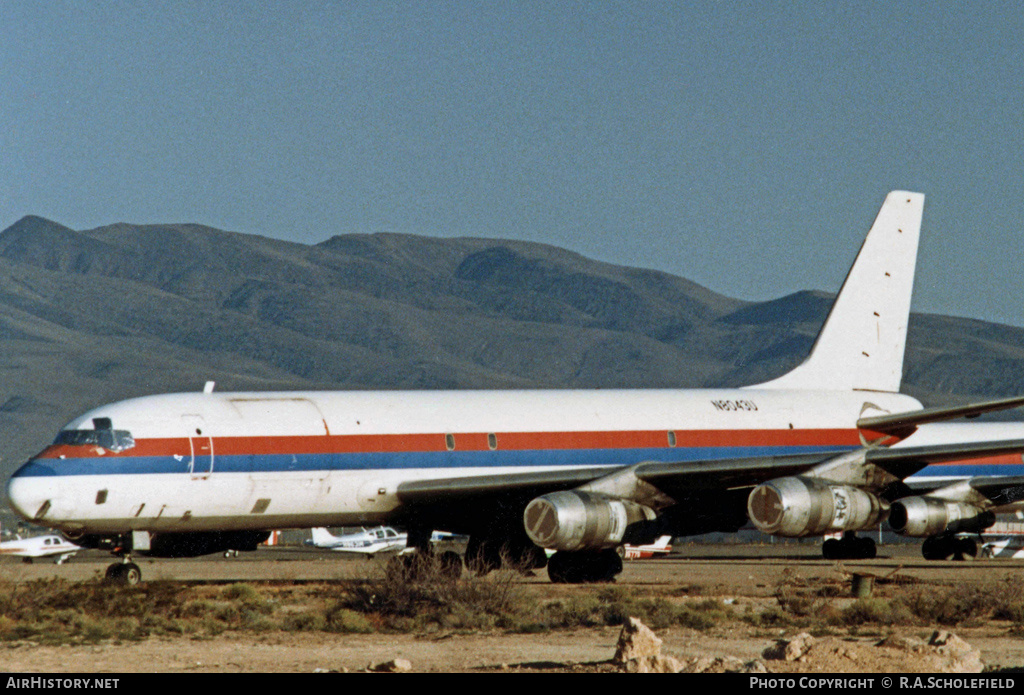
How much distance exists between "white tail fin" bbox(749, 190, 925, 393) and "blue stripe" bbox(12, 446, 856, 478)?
3704 mm

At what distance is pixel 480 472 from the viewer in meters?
36.0

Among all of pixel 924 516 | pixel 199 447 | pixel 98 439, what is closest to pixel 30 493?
pixel 98 439

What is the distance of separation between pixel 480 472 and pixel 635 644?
16.7 meters

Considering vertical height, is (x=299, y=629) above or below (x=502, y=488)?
below

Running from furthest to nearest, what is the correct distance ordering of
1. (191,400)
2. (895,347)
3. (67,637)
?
(895,347), (191,400), (67,637)

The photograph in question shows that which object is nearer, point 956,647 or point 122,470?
point 956,647

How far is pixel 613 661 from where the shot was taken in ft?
65.2

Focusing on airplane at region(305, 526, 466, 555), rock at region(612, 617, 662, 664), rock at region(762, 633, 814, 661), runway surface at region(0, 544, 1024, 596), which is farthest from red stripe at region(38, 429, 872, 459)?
airplane at region(305, 526, 466, 555)

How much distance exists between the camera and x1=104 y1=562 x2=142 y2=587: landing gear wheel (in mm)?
31141

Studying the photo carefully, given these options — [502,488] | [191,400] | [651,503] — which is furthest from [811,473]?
[191,400]

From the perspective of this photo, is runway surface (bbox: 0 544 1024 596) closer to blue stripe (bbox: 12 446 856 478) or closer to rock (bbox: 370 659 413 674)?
blue stripe (bbox: 12 446 856 478)

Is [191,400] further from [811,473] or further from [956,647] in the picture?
[956,647]

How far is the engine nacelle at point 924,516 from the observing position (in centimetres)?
3838

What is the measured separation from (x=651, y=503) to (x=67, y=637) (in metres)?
14.9
